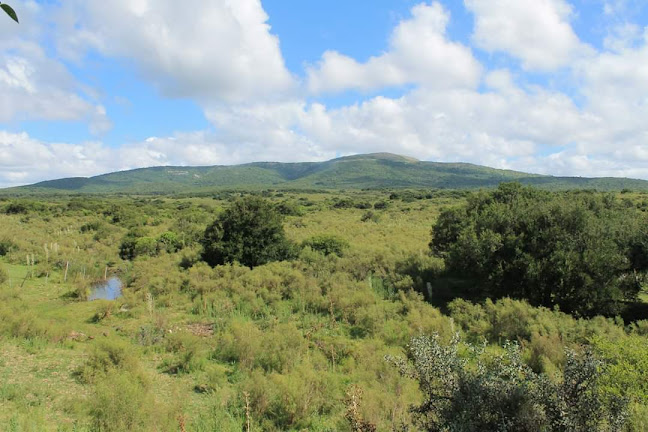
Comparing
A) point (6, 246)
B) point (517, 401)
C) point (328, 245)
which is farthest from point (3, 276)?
point (517, 401)

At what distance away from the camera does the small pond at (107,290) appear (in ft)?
64.5

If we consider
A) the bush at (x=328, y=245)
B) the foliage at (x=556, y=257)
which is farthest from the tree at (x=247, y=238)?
the foliage at (x=556, y=257)

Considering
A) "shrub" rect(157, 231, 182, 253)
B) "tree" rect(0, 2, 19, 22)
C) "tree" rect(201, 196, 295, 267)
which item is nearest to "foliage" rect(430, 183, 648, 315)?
"tree" rect(201, 196, 295, 267)

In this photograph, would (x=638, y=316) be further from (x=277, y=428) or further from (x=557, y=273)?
(x=277, y=428)

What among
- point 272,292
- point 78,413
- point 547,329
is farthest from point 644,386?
point 272,292

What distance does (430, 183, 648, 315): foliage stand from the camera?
13180mm

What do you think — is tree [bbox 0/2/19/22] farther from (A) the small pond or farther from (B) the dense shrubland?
(A) the small pond

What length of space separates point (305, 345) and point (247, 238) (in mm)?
11151

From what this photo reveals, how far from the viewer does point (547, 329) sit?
11047 millimetres

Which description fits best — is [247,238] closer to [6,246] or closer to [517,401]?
[517,401]

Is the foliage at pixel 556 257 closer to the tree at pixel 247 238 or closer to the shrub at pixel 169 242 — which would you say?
the tree at pixel 247 238

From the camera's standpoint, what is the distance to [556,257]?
1352 cm

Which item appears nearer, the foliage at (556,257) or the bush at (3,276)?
the foliage at (556,257)

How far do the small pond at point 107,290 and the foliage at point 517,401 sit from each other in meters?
18.2
